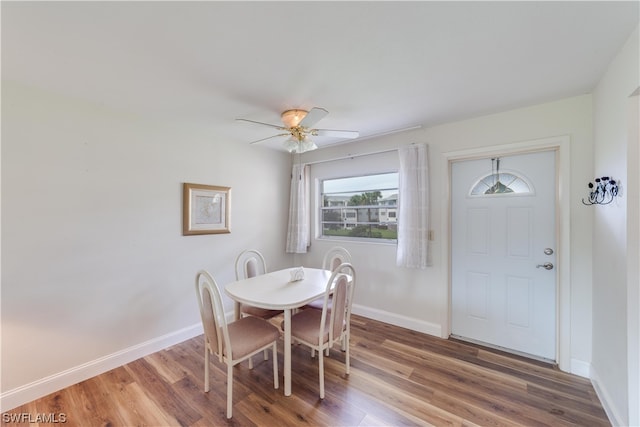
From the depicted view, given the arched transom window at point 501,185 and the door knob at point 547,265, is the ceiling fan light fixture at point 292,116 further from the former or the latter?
the door knob at point 547,265

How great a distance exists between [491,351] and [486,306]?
1.39 feet

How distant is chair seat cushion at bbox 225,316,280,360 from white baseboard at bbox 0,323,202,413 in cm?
107

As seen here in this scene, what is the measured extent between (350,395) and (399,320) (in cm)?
140

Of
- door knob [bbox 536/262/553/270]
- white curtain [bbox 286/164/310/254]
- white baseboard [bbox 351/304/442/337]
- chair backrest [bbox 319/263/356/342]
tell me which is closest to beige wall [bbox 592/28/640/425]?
door knob [bbox 536/262/553/270]

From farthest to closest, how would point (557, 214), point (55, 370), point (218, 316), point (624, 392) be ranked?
point (557, 214), point (55, 370), point (218, 316), point (624, 392)

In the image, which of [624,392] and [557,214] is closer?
[624,392]

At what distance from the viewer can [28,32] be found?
4.53ft

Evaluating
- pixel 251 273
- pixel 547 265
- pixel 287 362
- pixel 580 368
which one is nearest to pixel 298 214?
pixel 251 273

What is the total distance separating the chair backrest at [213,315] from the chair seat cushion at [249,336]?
0.11m

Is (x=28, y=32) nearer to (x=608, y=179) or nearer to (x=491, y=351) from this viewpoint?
(x=608, y=179)

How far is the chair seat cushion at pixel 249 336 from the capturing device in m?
1.88

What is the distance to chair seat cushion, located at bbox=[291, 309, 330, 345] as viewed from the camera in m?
2.06

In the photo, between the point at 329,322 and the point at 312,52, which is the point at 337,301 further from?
the point at 312,52

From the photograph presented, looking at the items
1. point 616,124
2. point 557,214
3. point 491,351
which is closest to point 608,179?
point 616,124
